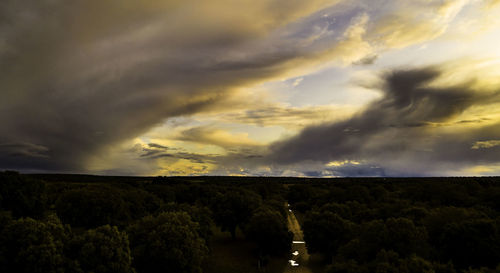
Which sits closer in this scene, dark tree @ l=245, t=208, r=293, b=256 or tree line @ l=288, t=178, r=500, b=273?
tree line @ l=288, t=178, r=500, b=273

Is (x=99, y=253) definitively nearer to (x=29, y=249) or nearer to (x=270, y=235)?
(x=29, y=249)

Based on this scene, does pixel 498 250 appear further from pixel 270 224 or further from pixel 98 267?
pixel 98 267

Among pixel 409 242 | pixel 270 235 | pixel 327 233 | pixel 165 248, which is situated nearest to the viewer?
pixel 409 242

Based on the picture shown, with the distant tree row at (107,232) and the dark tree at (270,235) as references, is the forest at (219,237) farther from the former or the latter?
the dark tree at (270,235)

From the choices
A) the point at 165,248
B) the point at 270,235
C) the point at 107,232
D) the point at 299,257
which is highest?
the point at 107,232

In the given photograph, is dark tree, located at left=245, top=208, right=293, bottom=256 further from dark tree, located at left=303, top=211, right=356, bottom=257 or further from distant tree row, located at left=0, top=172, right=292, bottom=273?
dark tree, located at left=303, top=211, right=356, bottom=257

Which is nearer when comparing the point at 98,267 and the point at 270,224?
the point at 98,267

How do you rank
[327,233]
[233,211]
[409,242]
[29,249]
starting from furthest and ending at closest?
[233,211] → [327,233] → [409,242] → [29,249]

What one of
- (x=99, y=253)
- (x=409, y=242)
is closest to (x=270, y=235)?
(x=409, y=242)

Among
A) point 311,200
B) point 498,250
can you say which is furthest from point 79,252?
point 311,200

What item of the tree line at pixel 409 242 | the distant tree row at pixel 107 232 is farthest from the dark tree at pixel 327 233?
the distant tree row at pixel 107 232

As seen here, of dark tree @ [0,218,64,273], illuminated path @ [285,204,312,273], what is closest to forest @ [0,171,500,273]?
dark tree @ [0,218,64,273]
